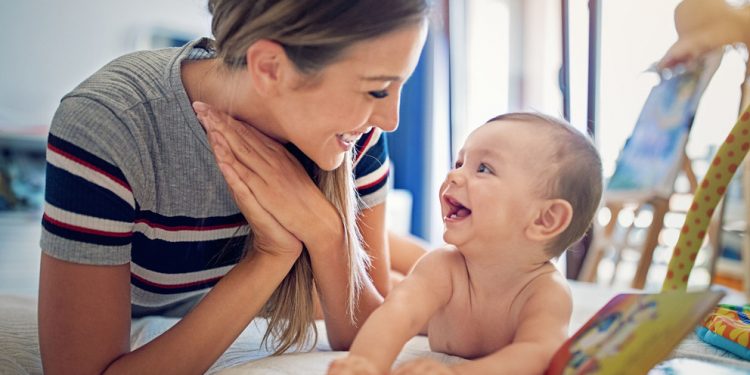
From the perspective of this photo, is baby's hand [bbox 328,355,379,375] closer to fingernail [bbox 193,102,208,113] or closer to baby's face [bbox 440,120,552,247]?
baby's face [bbox 440,120,552,247]

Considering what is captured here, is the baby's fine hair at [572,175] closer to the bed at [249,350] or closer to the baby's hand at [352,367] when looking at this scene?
the bed at [249,350]

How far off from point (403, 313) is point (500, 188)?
24 centimetres

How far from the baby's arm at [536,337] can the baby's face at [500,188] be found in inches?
4.0

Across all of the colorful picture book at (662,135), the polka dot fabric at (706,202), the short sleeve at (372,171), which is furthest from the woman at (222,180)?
the colorful picture book at (662,135)

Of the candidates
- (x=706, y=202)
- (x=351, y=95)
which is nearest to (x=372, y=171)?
(x=351, y=95)

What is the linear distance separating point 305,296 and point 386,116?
360mm

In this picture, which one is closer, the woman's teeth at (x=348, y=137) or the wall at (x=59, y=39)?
the woman's teeth at (x=348, y=137)

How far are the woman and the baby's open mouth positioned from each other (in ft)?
0.48

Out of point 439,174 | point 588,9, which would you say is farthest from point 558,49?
point 439,174

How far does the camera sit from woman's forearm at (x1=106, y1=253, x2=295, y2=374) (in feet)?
2.87

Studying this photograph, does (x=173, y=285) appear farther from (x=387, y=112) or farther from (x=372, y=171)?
(x=387, y=112)

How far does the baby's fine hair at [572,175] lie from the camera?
0.91 metres

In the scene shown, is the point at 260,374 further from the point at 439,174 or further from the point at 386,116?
the point at 439,174

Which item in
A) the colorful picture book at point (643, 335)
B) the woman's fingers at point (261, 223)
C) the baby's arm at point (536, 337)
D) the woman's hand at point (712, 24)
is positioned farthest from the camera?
the woman's hand at point (712, 24)
